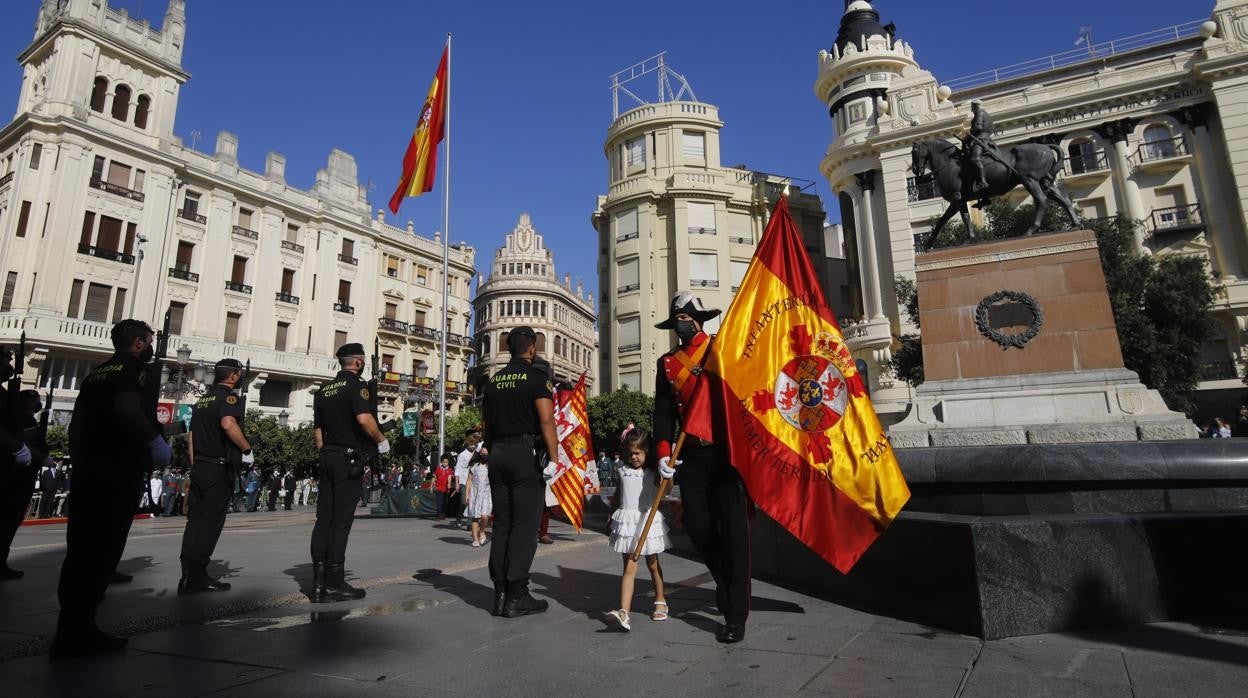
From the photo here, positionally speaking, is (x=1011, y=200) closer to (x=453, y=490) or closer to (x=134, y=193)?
(x=453, y=490)

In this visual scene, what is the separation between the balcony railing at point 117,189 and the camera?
34.5 metres

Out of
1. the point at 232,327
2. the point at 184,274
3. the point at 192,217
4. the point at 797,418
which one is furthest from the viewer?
the point at 232,327

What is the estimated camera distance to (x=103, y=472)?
4074 millimetres

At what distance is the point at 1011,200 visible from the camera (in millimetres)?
33406

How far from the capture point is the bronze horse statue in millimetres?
9398

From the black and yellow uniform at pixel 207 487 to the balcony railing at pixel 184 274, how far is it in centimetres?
3817

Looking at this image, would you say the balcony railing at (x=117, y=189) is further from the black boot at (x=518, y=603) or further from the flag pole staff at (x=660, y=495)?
the flag pole staff at (x=660, y=495)

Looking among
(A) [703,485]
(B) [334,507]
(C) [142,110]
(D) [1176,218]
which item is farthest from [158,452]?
(C) [142,110]

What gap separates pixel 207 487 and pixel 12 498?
210 cm

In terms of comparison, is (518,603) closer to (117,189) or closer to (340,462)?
(340,462)

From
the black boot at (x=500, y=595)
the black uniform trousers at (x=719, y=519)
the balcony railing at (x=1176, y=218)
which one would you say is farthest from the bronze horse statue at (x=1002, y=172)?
the balcony railing at (x=1176, y=218)

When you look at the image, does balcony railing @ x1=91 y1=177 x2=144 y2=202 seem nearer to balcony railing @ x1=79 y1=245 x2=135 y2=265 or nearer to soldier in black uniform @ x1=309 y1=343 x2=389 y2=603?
balcony railing @ x1=79 y1=245 x2=135 y2=265

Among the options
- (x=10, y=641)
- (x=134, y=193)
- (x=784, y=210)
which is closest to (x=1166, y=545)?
(x=784, y=210)

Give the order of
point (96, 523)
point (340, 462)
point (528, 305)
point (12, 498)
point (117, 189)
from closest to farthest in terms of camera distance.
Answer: point (96, 523), point (340, 462), point (12, 498), point (117, 189), point (528, 305)
